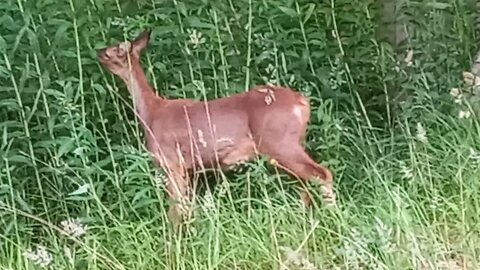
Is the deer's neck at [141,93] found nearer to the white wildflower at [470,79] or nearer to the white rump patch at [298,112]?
the white rump patch at [298,112]

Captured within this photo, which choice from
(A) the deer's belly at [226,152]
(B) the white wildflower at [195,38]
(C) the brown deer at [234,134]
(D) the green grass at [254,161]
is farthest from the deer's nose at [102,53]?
(A) the deer's belly at [226,152]

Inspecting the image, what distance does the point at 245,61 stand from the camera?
237 inches

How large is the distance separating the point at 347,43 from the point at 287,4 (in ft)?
1.37

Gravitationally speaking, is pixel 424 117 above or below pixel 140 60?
below

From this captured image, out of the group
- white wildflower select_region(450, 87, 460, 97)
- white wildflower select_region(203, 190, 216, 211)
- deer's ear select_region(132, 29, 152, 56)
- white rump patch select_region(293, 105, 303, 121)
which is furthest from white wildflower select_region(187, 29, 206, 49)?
white wildflower select_region(450, 87, 460, 97)

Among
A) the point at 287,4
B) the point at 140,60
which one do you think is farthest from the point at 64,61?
the point at 287,4

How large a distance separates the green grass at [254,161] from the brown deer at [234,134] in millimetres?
92

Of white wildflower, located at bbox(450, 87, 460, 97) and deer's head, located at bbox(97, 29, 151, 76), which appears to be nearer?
deer's head, located at bbox(97, 29, 151, 76)

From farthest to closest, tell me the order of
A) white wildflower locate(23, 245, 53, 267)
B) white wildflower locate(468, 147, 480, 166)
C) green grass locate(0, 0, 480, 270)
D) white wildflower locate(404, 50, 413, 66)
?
white wildflower locate(404, 50, 413, 66)
white wildflower locate(468, 147, 480, 166)
green grass locate(0, 0, 480, 270)
white wildflower locate(23, 245, 53, 267)

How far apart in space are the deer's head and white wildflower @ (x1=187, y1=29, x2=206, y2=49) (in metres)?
0.23

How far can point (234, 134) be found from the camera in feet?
17.5

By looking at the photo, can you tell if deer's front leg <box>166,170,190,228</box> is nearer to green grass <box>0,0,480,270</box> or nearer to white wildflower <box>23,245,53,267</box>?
green grass <box>0,0,480,270</box>

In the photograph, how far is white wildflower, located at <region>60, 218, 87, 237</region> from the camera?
182 inches

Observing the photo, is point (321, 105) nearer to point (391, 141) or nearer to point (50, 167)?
point (391, 141)
